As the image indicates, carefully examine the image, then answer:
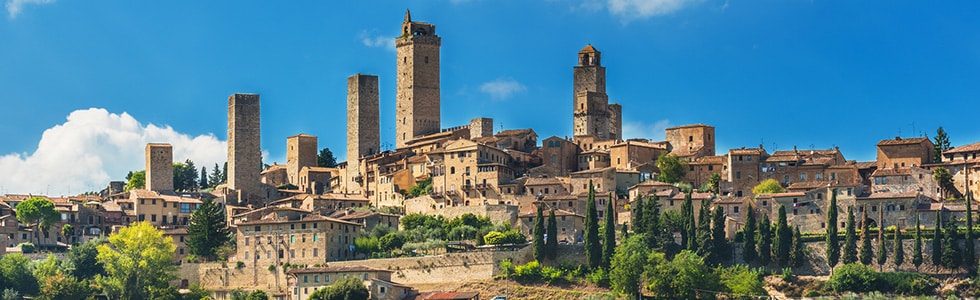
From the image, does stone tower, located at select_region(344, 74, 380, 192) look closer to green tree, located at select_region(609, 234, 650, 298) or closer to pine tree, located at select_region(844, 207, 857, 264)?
green tree, located at select_region(609, 234, 650, 298)

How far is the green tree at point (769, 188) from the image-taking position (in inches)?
3334

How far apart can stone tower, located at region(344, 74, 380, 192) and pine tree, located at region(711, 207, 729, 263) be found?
30732mm

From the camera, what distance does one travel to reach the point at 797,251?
76.5 meters

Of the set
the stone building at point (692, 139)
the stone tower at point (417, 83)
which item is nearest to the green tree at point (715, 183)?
the stone building at point (692, 139)

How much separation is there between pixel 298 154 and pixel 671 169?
26.1m

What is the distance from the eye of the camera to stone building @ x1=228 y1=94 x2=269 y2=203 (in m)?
101

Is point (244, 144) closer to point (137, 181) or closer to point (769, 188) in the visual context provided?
point (137, 181)

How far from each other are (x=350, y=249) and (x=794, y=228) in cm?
2069

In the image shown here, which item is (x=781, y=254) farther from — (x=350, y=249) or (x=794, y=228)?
(x=350, y=249)

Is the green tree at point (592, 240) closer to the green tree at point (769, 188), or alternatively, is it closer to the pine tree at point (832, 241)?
the pine tree at point (832, 241)

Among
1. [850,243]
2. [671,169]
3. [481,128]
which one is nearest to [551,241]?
[850,243]

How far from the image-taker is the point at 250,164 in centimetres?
10188

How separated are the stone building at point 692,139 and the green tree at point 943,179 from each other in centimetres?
1513

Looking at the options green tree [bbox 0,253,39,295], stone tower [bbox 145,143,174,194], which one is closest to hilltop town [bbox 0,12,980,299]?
stone tower [bbox 145,143,174,194]
